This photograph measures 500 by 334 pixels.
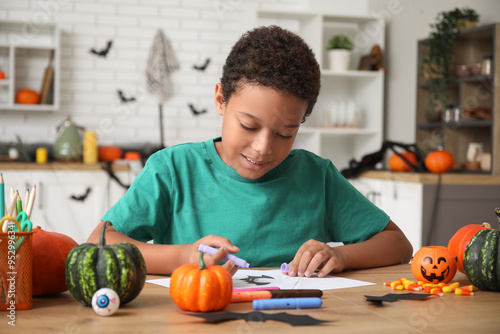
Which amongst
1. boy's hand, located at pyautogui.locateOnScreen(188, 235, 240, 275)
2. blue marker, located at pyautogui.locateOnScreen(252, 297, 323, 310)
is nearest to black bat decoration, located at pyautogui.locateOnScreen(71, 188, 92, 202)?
boy's hand, located at pyautogui.locateOnScreen(188, 235, 240, 275)

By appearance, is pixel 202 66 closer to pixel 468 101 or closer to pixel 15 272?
pixel 468 101

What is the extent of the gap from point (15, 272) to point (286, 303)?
0.42 meters

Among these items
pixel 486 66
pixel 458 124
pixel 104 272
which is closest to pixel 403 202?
pixel 458 124

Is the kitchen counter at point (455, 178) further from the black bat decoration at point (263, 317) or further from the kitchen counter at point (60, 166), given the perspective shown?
the black bat decoration at point (263, 317)

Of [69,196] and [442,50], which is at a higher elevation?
[442,50]

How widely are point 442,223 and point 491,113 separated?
832mm

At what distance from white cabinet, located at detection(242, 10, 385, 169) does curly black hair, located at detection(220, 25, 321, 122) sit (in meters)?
3.31

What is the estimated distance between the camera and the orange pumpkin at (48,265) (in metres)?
0.99

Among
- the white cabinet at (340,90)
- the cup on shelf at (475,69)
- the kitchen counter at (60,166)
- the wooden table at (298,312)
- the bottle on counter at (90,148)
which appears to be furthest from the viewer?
the white cabinet at (340,90)

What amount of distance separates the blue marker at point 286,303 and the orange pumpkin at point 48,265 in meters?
0.34

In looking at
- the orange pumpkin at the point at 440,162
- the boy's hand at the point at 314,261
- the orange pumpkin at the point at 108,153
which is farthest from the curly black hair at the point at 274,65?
the orange pumpkin at the point at 108,153

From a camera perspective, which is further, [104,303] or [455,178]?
[455,178]

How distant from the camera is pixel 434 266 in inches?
46.6

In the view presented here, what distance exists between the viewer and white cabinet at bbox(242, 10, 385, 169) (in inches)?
191
